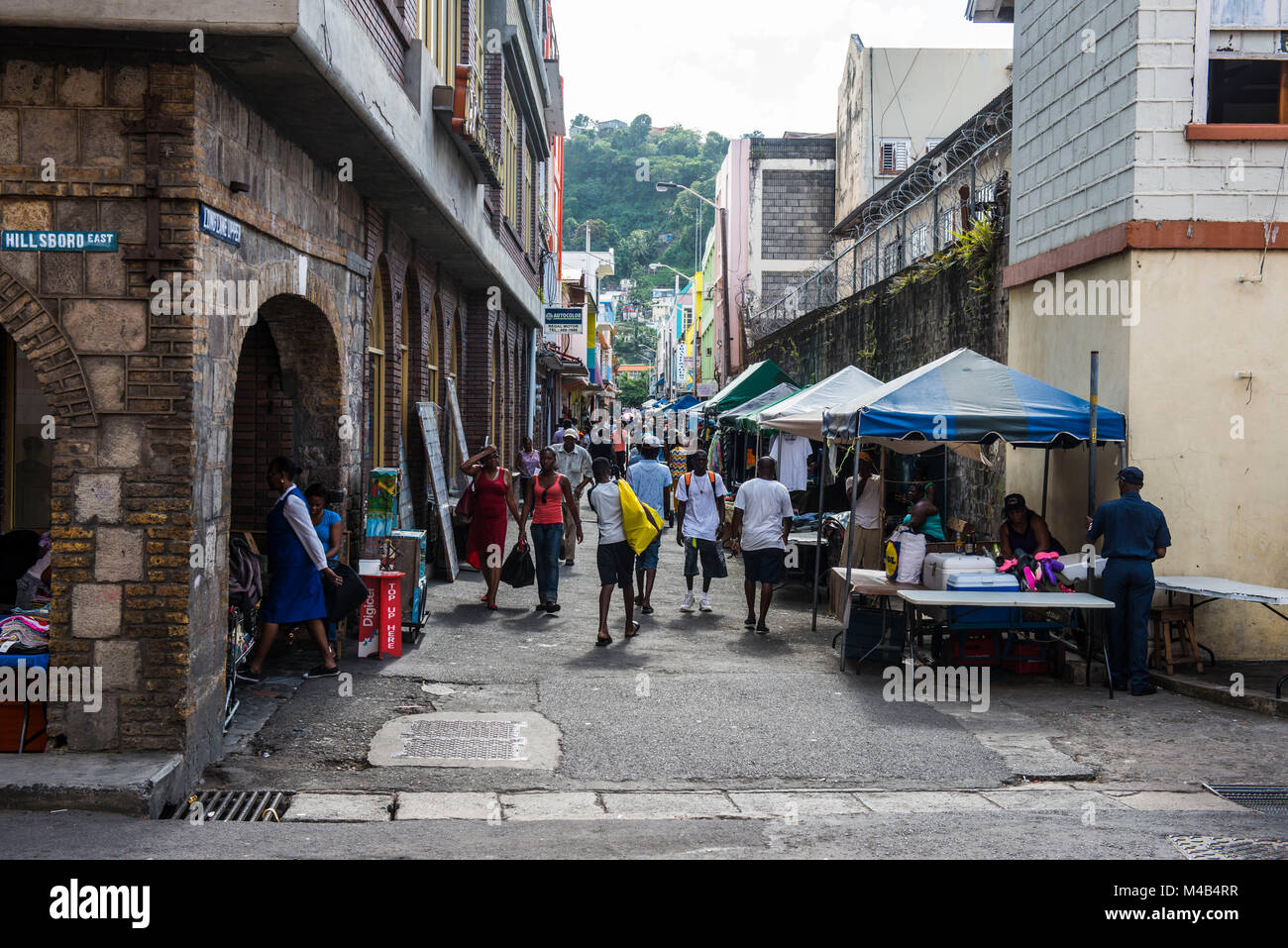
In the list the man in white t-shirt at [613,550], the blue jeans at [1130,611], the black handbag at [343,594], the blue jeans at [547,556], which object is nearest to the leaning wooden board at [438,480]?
the blue jeans at [547,556]

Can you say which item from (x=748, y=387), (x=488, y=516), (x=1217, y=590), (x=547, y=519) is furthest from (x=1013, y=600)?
(x=748, y=387)

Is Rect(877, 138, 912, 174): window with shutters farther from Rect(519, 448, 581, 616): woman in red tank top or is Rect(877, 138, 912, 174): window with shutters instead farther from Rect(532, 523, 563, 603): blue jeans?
Rect(532, 523, 563, 603): blue jeans

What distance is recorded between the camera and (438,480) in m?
14.0

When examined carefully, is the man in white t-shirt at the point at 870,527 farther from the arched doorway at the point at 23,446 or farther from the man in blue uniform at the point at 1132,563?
the arched doorway at the point at 23,446

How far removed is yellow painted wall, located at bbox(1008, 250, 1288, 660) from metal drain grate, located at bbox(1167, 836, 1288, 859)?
187 inches

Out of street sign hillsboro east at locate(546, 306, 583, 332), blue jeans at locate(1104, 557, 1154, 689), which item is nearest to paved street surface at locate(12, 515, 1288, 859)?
blue jeans at locate(1104, 557, 1154, 689)

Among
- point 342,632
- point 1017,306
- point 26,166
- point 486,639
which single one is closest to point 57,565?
point 26,166

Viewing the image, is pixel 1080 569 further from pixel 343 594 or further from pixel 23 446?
pixel 23 446

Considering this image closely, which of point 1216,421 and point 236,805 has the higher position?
point 1216,421

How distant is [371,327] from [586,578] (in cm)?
499

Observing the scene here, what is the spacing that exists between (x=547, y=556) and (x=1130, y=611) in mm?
6011

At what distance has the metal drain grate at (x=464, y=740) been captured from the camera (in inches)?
294

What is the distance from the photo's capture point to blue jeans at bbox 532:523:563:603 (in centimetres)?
1261

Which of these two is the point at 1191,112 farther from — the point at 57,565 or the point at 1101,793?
the point at 57,565
